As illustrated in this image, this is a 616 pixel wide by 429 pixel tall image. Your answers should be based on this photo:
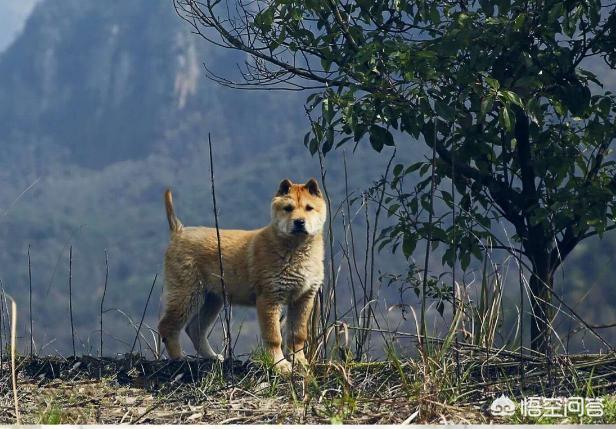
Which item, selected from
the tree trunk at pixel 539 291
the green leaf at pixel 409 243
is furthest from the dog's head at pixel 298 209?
the tree trunk at pixel 539 291

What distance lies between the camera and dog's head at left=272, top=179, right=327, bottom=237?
7.63m

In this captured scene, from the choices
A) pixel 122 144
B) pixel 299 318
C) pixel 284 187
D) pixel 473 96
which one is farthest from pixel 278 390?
pixel 122 144

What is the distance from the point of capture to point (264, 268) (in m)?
7.66

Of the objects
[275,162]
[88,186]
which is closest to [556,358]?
[275,162]

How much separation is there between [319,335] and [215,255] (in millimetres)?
Answer: 1624

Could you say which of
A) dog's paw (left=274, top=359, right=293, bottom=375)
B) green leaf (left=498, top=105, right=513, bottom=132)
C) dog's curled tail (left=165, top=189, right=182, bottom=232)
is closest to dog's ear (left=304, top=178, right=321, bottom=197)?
dog's curled tail (left=165, top=189, right=182, bottom=232)

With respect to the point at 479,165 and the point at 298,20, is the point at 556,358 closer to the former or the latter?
the point at 479,165

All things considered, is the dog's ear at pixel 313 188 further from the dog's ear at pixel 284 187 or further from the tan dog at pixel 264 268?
the dog's ear at pixel 284 187

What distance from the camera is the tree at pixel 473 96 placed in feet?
22.6

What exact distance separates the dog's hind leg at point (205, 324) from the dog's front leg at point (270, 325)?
569 millimetres

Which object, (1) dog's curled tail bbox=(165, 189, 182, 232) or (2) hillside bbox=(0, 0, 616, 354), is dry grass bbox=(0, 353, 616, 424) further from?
(2) hillside bbox=(0, 0, 616, 354)

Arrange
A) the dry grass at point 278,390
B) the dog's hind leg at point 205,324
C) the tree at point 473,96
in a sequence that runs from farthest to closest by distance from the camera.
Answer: the dog's hind leg at point 205,324 → the tree at point 473,96 → the dry grass at point 278,390

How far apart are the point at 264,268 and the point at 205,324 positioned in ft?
2.78

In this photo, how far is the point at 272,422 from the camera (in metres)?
5.46
